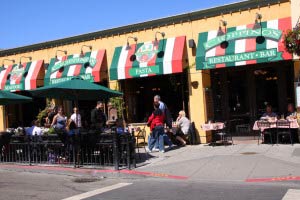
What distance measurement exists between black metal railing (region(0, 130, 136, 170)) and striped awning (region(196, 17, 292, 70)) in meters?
4.97

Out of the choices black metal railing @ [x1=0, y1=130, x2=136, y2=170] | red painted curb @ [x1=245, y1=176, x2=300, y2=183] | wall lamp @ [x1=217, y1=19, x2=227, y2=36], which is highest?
wall lamp @ [x1=217, y1=19, x2=227, y2=36]

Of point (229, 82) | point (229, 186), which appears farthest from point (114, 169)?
point (229, 82)

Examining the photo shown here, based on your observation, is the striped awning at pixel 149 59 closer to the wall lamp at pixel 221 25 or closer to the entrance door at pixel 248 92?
the wall lamp at pixel 221 25

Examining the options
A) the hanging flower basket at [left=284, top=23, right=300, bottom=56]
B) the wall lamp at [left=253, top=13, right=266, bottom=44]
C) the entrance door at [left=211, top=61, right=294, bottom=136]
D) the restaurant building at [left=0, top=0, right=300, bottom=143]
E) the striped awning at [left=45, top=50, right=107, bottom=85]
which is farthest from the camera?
the striped awning at [left=45, top=50, right=107, bottom=85]

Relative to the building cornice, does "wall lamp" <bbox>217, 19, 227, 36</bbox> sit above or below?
below

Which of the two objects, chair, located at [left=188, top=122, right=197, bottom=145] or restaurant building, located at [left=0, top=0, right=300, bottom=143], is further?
chair, located at [left=188, top=122, right=197, bottom=145]

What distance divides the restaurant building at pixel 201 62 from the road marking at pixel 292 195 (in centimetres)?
659

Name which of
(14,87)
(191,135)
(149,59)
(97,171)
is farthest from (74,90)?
(14,87)

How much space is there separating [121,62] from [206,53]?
3.66m

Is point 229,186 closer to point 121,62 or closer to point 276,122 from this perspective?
point 276,122

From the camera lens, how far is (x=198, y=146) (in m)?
15.3

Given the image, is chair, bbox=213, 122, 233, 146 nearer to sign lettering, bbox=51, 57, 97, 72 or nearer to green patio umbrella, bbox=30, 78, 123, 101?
green patio umbrella, bbox=30, 78, 123, 101

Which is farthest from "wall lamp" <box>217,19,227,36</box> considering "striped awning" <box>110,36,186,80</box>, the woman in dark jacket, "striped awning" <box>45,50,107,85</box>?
"striped awning" <box>45,50,107,85</box>

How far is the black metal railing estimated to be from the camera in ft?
37.0
